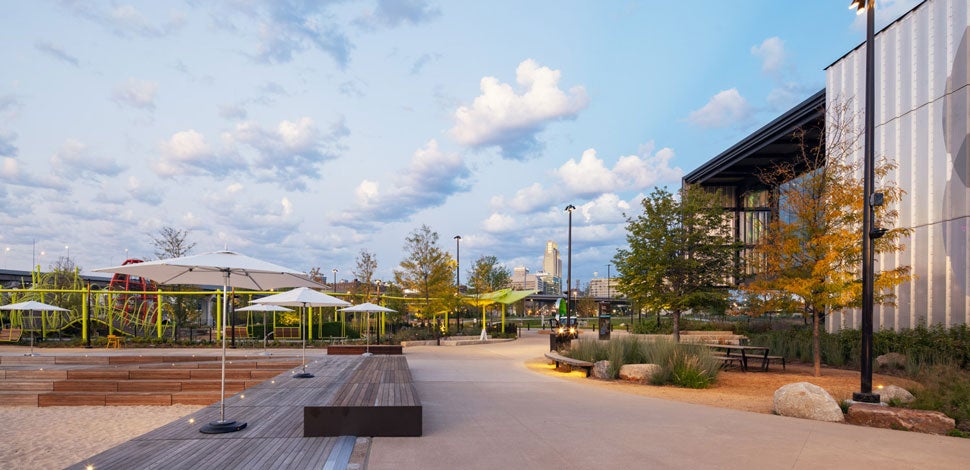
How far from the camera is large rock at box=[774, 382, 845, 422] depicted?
9117 mm

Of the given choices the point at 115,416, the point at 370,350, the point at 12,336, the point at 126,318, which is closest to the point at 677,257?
the point at 370,350

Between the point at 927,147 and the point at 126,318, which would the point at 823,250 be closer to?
the point at 927,147

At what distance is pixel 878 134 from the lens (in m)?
19.2

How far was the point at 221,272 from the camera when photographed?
8.75m

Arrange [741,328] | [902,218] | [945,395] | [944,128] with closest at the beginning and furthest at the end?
1. [945,395]
2. [944,128]
3. [902,218]
4. [741,328]

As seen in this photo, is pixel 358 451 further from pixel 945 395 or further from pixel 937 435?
pixel 945 395

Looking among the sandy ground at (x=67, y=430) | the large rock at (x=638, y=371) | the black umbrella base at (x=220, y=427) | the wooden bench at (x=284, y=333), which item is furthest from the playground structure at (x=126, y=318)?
the black umbrella base at (x=220, y=427)

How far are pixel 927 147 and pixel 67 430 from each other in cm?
2187

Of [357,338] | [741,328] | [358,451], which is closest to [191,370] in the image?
[358,451]

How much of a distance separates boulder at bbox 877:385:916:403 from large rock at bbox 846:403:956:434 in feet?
4.45

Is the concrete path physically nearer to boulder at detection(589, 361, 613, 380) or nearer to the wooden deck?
the wooden deck

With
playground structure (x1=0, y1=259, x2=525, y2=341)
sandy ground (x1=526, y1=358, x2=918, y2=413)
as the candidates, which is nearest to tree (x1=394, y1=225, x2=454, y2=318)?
playground structure (x1=0, y1=259, x2=525, y2=341)

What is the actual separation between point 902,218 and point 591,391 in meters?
12.1

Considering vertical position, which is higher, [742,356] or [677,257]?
[677,257]
